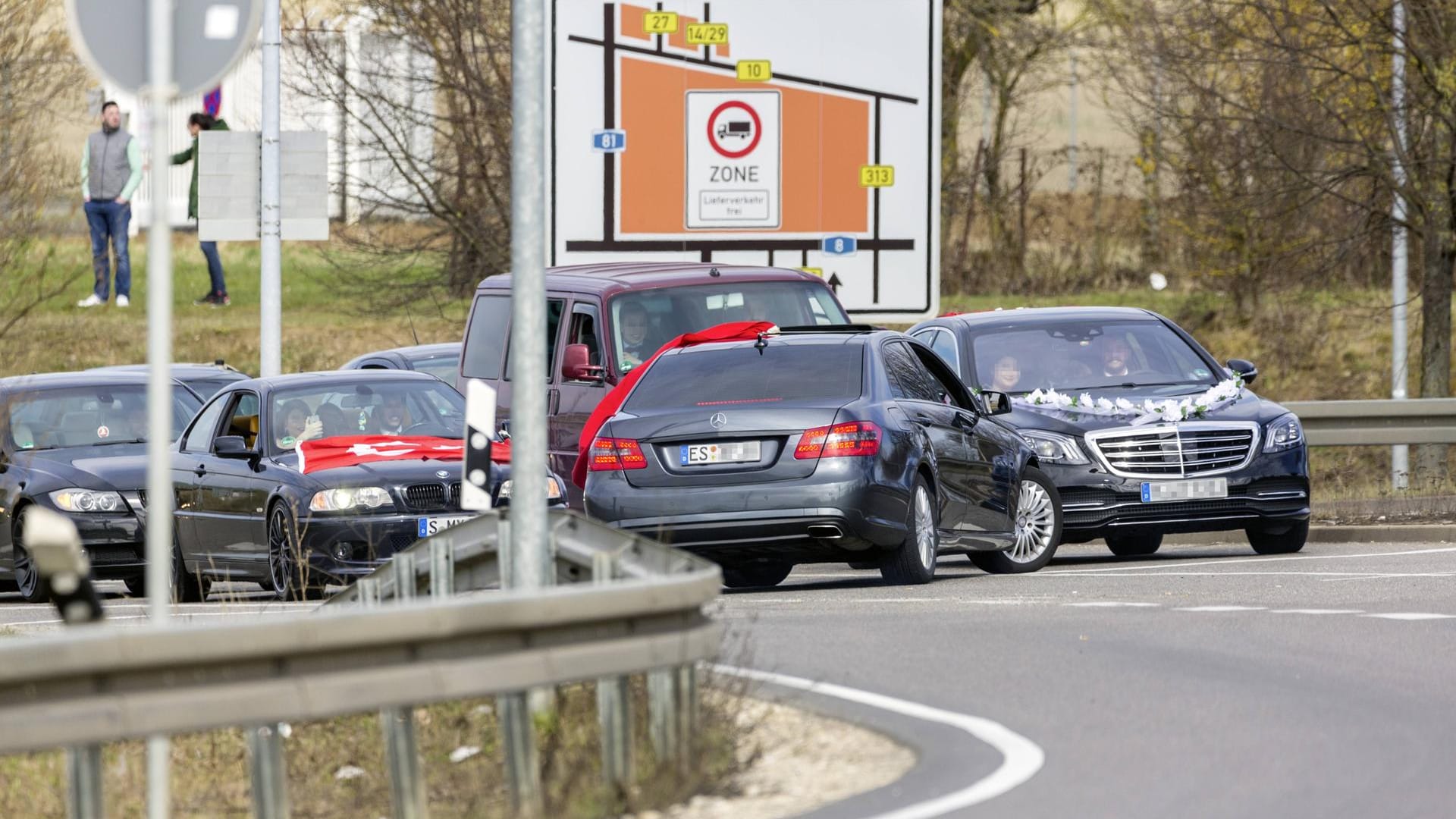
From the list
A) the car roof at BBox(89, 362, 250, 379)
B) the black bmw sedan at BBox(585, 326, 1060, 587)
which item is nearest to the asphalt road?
the black bmw sedan at BBox(585, 326, 1060, 587)

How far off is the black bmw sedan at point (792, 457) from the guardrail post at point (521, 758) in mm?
A: 6166

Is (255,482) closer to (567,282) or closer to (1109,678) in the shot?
(567,282)

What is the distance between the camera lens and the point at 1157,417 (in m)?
16.8

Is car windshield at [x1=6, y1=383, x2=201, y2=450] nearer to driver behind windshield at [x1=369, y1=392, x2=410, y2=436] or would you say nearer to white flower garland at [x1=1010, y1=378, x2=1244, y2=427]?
driver behind windshield at [x1=369, y1=392, x2=410, y2=436]

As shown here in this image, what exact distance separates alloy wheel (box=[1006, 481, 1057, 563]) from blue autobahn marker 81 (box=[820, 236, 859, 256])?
24.4ft

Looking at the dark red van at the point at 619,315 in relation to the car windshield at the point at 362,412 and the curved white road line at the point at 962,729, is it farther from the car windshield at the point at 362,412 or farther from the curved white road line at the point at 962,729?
the curved white road line at the point at 962,729

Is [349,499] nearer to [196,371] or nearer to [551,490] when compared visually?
[551,490]

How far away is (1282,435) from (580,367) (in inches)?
185

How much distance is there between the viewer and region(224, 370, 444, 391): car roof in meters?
17.3

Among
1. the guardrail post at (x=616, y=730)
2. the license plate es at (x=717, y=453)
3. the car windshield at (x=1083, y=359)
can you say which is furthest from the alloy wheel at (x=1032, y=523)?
the guardrail post at (x=616, y=730)

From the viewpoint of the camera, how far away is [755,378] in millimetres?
14352

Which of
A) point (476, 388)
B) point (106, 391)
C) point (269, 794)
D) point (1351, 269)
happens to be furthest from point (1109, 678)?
point (1351, 269)

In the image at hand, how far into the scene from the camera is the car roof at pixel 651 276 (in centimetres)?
1780

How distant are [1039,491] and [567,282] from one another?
3.95 m
